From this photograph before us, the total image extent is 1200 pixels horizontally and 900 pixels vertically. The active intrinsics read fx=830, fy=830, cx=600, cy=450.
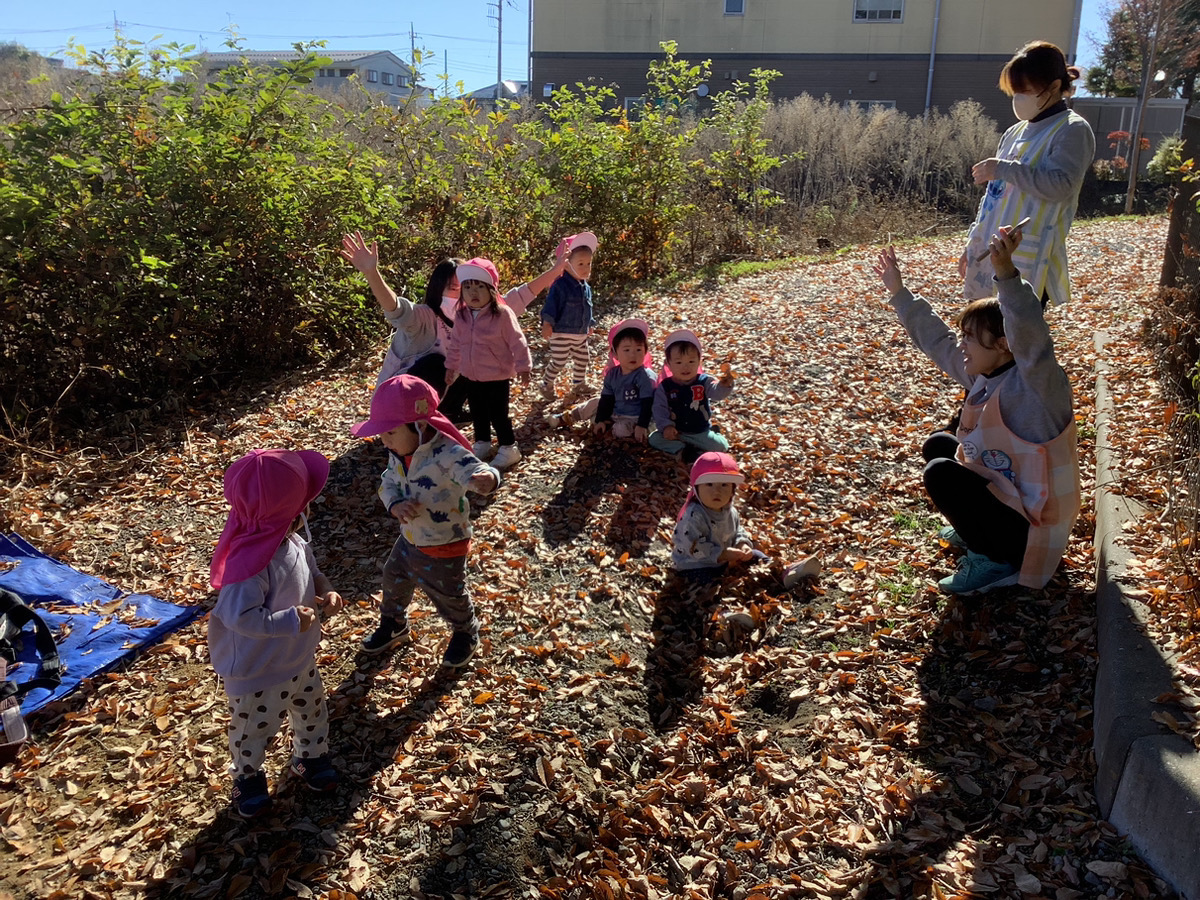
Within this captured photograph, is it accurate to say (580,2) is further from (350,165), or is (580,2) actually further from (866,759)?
(866,759)

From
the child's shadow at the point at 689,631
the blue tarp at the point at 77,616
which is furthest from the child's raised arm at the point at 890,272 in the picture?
the blue tarp at the point at 77,616

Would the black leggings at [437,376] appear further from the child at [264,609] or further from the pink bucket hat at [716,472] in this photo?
the child at [264,609]

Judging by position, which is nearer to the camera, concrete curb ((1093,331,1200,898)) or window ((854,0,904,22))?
concrete curb ((1093,331,1200,898))

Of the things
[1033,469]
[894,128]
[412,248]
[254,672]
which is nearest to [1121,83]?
[894,128]

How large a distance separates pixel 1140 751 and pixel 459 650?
9.07ft

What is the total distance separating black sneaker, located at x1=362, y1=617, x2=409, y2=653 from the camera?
163 inches

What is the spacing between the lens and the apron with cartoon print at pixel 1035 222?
4.32 metres

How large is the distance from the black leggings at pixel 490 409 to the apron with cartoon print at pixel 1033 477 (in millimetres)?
3190

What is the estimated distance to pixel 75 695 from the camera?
3906 mm

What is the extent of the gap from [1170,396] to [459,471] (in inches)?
183

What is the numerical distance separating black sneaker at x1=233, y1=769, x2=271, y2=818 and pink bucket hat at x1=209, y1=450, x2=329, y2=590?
2.74ft

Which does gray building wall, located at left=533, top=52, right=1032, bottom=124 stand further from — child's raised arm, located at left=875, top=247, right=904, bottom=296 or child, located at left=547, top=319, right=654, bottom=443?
child's raised arm, located at left=875, top=247, right=904, bottom=296

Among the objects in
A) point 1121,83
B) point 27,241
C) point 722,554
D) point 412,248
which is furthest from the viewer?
point 1121,83

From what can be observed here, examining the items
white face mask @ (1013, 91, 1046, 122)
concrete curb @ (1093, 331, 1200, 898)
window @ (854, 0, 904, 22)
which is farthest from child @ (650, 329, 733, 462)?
window @ (854, 0, 904, 22)
